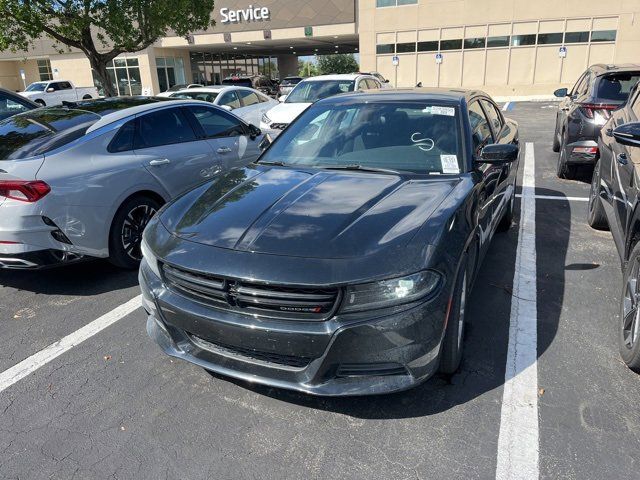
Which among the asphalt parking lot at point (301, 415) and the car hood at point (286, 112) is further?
the car hood at point (286, 112)

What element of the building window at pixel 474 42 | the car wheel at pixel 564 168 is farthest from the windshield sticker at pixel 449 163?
the building window at pixel 474 42

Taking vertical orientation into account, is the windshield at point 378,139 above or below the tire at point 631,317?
above

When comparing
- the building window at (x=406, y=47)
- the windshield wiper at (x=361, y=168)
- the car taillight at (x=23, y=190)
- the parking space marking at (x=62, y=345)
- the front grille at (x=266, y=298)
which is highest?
the building window at (x=406, y=47)

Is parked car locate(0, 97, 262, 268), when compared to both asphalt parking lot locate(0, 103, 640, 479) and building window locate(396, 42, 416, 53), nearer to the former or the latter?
asphalt parking lot locate(0, 103, 640, 479)

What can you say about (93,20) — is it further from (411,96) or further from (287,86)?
(411,96)

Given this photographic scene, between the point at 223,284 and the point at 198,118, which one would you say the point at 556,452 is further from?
the point at 198,118

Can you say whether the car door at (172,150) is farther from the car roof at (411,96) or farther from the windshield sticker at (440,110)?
the windshield sticker at (440,110)

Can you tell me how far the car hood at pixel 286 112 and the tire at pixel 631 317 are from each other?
25.9 ft

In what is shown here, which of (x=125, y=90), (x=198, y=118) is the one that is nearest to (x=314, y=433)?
(x=198, y=118)

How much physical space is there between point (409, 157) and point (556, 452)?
211 centimetres

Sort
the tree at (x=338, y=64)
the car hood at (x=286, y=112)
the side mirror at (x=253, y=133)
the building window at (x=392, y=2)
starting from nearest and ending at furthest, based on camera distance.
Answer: the side mirror at (x=253, y=133) → the car hood at (x=286, y=112) → the building window at (x=392, y=2) → the tree at (x=338, y=64)

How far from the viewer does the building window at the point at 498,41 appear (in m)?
29.3

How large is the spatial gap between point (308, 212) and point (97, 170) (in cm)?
255

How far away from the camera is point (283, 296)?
2346 mm
